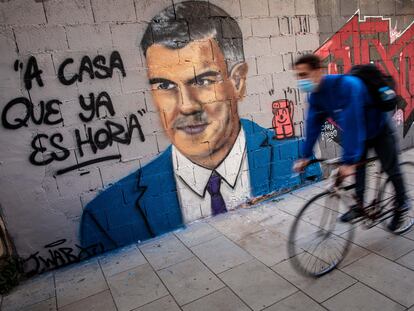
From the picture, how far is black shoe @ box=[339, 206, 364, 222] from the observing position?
3096 mm

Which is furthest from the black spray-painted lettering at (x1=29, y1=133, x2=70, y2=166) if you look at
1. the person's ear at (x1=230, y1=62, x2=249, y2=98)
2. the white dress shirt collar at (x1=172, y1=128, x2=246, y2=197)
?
the person's ear at (x1=230, y1=62, x2=249, y2=98)

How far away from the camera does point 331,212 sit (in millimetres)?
3166

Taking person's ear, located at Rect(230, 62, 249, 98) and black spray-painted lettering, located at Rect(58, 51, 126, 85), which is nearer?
black spray-painted lettering, located at Rect(58, 51, 126, 85)

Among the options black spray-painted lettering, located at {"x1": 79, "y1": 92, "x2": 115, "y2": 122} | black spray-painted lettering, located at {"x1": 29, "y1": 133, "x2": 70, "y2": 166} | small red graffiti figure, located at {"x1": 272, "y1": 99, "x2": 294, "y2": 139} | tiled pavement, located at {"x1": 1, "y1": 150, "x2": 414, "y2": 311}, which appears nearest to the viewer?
tiled pavement, located at {"x1": 1, "y1": 150, "x2": 414, "y2": 311}

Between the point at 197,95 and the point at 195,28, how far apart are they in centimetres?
81

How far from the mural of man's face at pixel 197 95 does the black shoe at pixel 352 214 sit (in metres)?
1.87

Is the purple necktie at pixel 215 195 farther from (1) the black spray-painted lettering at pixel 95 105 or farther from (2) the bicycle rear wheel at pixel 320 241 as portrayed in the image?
(1) the black spray-painted lettering at pixel 95 105

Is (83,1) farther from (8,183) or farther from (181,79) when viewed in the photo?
(8,183)

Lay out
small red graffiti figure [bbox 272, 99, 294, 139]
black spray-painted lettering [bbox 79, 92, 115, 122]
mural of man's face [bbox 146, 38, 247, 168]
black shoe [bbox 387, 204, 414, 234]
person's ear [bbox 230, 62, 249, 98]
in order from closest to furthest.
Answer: black shoe [bbox 387, 204, 414, 234], black spray-painted lettering [bbox 79, 92, 115, 122], mural of man's face [bbox 146, 38, 247, 168], person's ear [bbox 230, 62, 249, 98], small red graffiti figure [bbox 272, 99, 294, 139]

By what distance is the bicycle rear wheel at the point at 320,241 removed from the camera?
3.05 m

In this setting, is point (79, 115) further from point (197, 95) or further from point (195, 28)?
point (195, 28)

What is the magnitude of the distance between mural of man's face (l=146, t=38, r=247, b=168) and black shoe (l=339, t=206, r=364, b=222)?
6.13 feet

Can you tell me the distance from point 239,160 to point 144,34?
2.04 meters

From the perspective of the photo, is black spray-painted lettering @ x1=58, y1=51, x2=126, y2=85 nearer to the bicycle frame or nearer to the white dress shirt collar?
the white dress shirt collar
